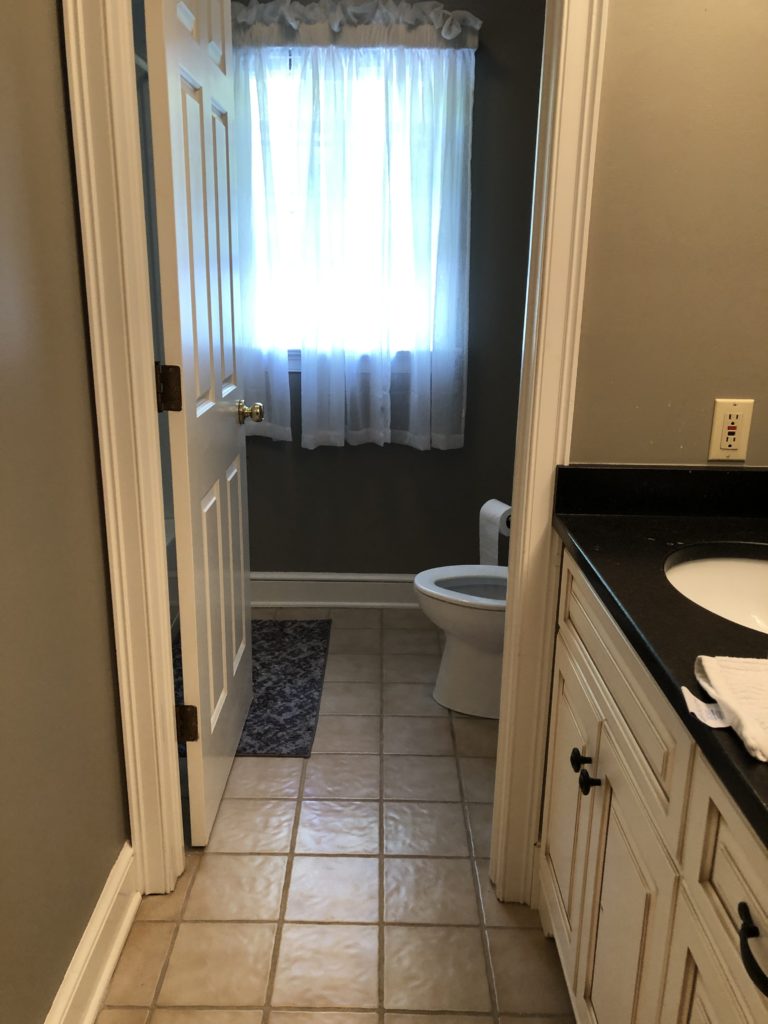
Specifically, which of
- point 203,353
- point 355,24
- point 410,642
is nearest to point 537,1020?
point 203,353

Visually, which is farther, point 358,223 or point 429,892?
point 358,223

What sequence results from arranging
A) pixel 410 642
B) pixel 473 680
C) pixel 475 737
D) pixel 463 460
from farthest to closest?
1. pixel 463 460
2. pixel 410 642
3. pixel 473 680
4. pixel 475 737

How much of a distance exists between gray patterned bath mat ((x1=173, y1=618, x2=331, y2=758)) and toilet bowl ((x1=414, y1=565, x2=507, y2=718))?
44cm

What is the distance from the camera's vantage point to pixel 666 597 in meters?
1.18

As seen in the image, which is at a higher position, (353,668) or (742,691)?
(742,691)

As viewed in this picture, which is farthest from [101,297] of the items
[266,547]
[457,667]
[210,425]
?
[266,547]

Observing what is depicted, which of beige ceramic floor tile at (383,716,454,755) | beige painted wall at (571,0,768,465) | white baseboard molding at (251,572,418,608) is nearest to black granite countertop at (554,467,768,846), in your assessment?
beige painted wall at (571,0,768,465)

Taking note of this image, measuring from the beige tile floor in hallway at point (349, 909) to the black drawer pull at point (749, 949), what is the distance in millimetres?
925

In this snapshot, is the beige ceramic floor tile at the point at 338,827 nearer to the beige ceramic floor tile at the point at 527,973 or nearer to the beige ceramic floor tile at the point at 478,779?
the beige ceramic floor tile at the point at 478,779

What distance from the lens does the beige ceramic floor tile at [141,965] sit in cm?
158

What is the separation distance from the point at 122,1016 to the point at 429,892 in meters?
0.68

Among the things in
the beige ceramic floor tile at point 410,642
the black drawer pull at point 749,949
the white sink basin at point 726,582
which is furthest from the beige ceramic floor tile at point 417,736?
the black drawer pull at point 749,949

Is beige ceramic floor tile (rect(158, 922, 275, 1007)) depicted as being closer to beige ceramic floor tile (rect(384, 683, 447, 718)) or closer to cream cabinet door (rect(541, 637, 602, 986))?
cream cabinet door (rect(541, 637, 602, 986))

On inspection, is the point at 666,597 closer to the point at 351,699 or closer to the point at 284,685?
the point at 351,699
